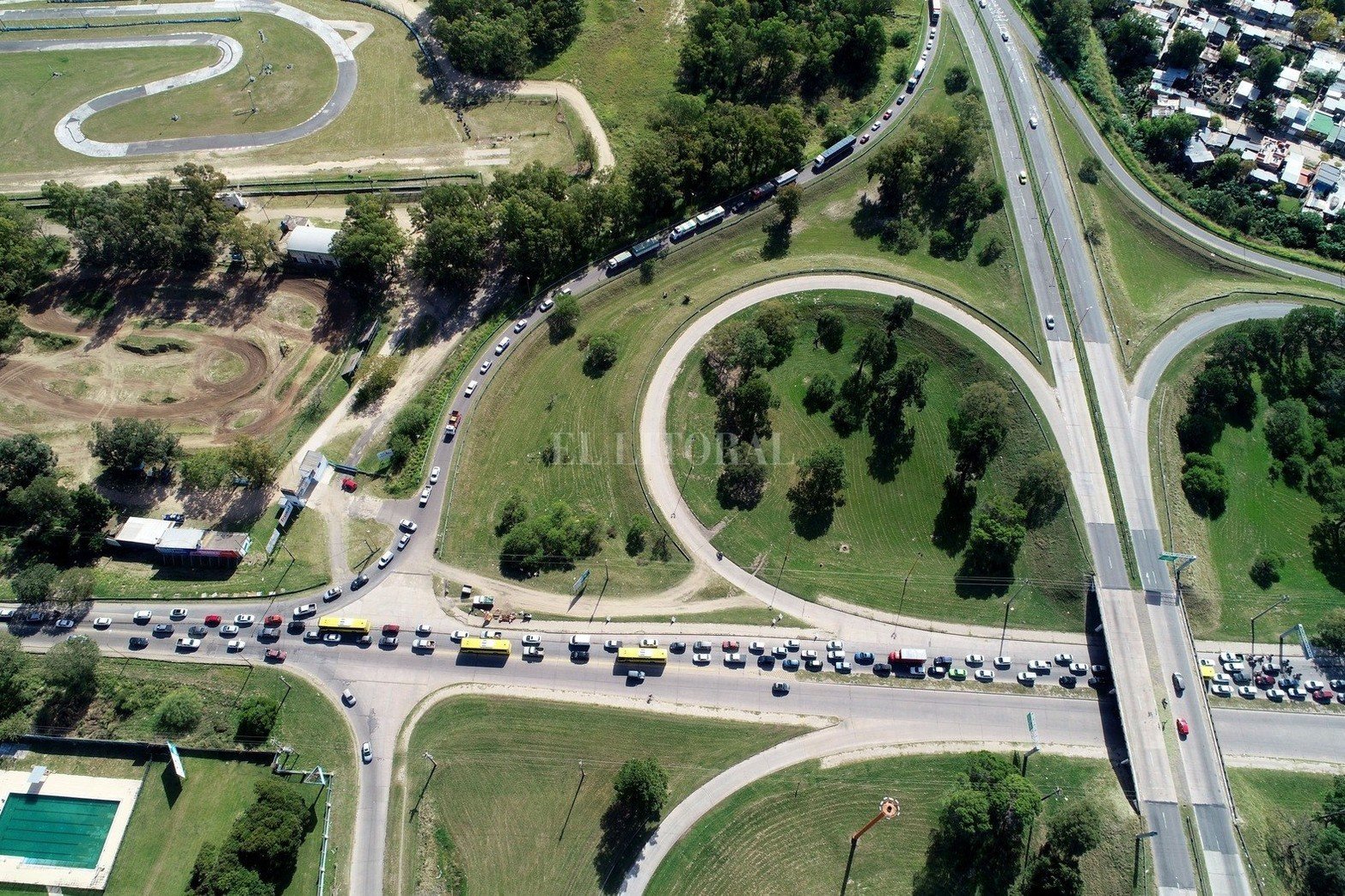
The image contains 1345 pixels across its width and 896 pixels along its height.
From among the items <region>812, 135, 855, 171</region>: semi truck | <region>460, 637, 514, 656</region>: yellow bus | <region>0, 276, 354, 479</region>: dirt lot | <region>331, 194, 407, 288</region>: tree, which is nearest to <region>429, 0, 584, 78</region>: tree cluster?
<region>331, 194, 407, 288</region>: tree

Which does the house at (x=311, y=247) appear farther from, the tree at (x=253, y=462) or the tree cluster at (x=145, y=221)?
the tree at (x=253, y=462)

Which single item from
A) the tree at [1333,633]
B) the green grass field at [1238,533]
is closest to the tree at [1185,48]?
the green grass field at [1238,533]

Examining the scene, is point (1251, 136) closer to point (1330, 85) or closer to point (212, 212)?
point (1330, 85)

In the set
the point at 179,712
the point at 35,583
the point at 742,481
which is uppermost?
the point at 742,481

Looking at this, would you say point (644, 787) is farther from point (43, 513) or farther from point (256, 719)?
point (43, 513)

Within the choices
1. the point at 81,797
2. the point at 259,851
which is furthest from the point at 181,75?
the point at 259,851

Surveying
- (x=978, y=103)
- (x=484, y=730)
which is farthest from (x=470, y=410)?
(x=978, y=103)
